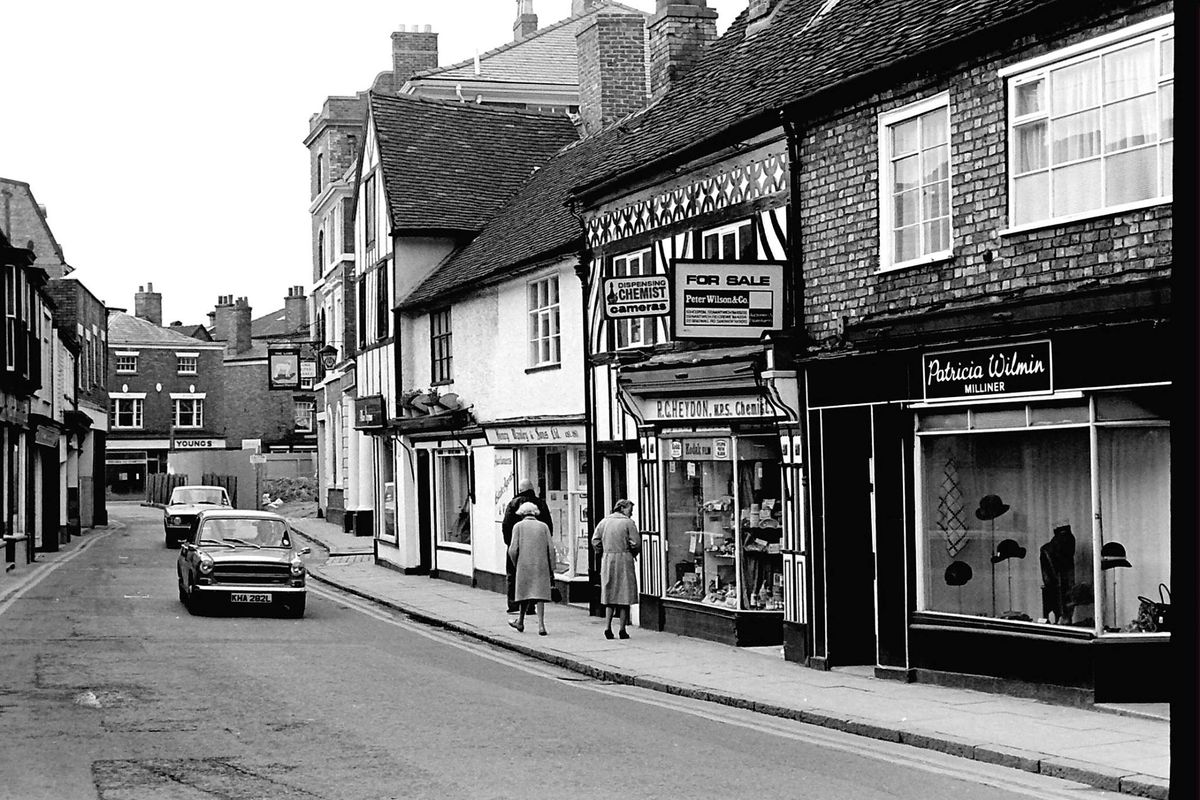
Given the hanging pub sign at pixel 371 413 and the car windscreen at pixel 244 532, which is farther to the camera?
the hanging pub sign at pixel 371 413

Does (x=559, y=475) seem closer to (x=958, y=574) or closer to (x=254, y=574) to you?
(x=254, y=574)

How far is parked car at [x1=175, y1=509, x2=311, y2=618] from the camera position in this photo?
A: 22516 mm

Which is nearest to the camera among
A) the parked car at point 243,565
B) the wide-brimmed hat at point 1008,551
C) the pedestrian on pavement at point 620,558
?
the wide-brimmed hat at point 1008,551

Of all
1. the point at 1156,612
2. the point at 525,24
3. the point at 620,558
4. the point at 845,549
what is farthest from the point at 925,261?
the point at 525,24

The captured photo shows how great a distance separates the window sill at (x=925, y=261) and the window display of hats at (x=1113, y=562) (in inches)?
126

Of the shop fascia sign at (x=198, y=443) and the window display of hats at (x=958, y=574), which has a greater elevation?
the shop fascia sign at (x=198, y=443)

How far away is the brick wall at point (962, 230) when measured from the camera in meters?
12.4

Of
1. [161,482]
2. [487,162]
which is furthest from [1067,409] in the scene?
[161,482]

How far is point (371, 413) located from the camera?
1377 inches

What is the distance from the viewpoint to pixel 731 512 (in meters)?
18.9

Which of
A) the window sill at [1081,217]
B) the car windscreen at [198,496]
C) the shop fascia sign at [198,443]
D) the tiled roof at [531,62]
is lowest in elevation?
the car windscreen at [198,496]

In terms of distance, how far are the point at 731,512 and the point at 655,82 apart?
12681 millimetres

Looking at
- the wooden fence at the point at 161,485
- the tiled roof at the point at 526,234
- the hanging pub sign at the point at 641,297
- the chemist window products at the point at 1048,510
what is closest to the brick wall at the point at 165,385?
the wooden fence at the point at 161,485

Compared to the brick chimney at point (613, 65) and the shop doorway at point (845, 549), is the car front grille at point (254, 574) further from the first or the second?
the brick chimney at point (613, 65)
